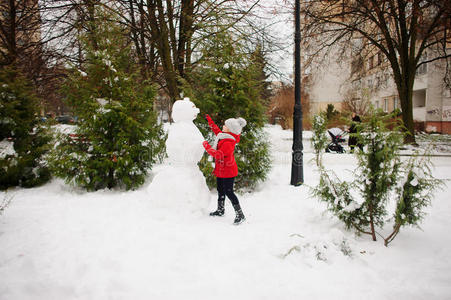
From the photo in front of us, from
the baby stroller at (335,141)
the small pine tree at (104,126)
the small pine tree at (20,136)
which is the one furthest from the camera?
the baby stroller at (335,141)

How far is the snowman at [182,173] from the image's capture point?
4.36 metres

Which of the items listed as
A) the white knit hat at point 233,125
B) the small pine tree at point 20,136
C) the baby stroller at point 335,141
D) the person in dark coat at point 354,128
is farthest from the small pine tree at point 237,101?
the baby stroller at point 335,141

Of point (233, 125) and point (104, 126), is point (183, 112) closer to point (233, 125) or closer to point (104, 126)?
point (233, 125)

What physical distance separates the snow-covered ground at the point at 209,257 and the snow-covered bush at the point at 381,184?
28cm

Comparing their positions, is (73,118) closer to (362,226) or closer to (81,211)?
(81,211)

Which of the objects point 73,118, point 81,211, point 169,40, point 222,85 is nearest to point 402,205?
point 222,85

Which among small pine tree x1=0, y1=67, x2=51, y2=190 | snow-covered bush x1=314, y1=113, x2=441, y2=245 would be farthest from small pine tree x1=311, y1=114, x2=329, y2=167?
small pine tree x1=0, y1=67, x2=51, y2=190

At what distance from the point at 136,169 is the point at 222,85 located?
9.75 feet

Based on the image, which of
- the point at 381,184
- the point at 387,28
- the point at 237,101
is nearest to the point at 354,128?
the point at 381,184

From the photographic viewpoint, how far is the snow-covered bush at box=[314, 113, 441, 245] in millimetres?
3111

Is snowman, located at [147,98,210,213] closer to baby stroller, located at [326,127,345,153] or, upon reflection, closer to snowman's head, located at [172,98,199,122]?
snowman's head, located at [172,98,199,122]

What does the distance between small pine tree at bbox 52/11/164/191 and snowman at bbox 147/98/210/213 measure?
1.96 m

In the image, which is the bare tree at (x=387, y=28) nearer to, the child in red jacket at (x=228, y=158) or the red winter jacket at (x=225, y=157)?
the child in red jacket at (x=228, y=158)

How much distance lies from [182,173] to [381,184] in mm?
3033
